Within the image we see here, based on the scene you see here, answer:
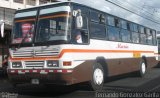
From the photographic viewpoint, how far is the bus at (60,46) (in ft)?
34.9

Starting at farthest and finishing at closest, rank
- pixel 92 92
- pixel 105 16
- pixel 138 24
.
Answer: pixel 138 24
pixel 105 16
pixel 92 92

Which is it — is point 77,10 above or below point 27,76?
above

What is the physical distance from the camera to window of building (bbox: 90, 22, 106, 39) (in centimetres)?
1229

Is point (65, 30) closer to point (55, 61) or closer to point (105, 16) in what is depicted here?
point (55, 61)

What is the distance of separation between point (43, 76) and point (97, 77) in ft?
7.96

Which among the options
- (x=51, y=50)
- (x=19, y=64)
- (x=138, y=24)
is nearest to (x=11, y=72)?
(x=19, y=64)

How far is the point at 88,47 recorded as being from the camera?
1178cm

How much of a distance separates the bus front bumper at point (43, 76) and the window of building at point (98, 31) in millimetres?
2289

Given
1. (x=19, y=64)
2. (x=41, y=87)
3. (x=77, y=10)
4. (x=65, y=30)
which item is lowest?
(x=41, y=87)

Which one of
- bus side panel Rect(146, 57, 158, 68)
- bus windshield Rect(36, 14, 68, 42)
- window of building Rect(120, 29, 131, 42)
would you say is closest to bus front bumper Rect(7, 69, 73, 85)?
bus windshield Rect(36, 14, 68, 42)

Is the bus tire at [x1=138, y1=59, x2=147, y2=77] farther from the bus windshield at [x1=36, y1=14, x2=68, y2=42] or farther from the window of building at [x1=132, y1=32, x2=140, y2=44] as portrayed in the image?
the bus windshield at [x1=36, y1=14, x2=68, y2=42]

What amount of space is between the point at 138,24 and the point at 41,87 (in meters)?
7.47

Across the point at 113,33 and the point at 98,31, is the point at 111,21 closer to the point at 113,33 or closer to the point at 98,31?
the point at 113,33

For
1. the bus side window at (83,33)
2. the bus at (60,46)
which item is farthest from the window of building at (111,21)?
the bus side window at (83,33)
